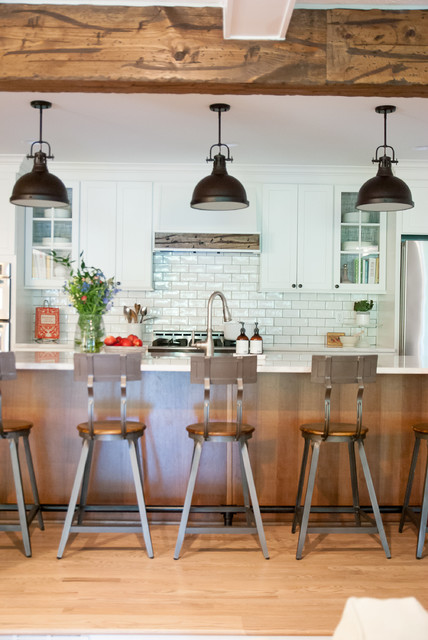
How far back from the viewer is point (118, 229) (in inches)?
231

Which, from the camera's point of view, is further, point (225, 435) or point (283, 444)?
point (283, 444)

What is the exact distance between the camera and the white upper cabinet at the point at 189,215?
5809 mm

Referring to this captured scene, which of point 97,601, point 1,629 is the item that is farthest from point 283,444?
point 1,629

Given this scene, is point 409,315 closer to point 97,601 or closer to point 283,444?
point 283,444

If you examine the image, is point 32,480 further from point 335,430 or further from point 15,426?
point 335,430

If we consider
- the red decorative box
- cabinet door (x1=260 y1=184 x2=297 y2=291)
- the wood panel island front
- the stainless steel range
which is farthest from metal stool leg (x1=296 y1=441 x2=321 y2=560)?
the red decorative box

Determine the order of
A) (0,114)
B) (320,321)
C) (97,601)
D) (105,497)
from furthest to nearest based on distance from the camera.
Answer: (320,321), (0,114), (105,497), (97,601)

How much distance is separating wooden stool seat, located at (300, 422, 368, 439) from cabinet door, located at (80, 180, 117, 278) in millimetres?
3019

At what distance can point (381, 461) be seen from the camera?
147 inches

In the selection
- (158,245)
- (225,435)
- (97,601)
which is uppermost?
(158,245)

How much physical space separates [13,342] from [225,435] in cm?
303

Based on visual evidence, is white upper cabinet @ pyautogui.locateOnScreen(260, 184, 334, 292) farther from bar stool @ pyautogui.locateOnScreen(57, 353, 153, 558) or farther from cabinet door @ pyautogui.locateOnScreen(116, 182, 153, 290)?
bar stool @ pyautogui.locateOnScreen(57, 353, 153, 558)

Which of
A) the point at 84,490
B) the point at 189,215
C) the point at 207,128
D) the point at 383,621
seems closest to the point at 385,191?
the point at 207,128

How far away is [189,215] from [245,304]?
101 cm
